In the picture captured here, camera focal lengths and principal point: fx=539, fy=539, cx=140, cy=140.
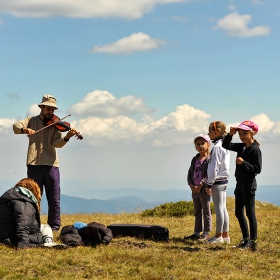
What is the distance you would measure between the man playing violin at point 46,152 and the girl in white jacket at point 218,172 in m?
3.50

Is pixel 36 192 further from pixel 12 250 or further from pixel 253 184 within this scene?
pixel 253 184

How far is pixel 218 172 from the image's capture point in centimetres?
1159

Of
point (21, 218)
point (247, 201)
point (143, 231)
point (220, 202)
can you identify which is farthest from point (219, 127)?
point (21, 218)

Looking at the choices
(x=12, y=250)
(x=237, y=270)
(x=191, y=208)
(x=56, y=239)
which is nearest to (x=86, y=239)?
(x=56, y=239)

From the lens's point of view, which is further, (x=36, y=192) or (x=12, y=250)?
(x=36, y=192)

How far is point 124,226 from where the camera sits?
1266 centimetres

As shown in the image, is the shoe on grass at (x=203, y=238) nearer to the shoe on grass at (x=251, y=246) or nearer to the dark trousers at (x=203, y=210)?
the dark trousers at (x=203, y=210)

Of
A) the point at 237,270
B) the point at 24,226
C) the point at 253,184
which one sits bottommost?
the point at 237,270

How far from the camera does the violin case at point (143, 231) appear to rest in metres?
12.2

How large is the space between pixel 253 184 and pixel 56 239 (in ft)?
14.5

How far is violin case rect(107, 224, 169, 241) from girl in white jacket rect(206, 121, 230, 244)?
3.52 feet

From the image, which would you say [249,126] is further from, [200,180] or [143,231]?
[143,231]

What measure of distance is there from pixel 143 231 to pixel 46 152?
3.00 m

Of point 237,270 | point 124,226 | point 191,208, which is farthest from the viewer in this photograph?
point 191,208
